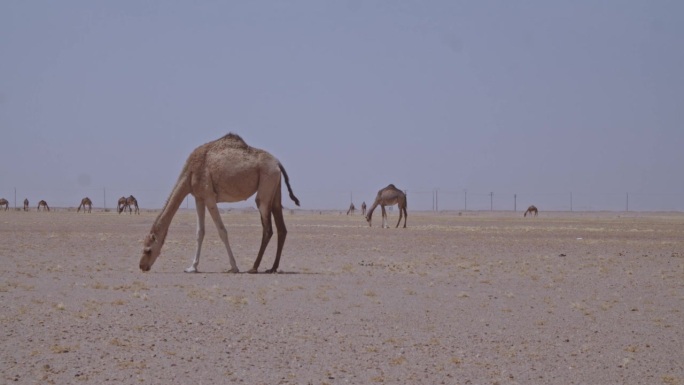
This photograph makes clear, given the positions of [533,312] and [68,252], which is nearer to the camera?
[533,312]

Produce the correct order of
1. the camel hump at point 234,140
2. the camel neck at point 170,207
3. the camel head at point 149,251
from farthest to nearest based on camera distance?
the camel hump at point 234,140 → the camel neck at point 170,207 → the camel head at point 149,251

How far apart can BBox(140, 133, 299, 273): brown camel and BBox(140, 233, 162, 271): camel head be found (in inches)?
0.9

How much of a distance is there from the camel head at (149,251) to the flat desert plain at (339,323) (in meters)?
0.31

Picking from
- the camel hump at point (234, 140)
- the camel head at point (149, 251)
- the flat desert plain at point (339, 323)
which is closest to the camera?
the flat desert plain at point (339, 323)

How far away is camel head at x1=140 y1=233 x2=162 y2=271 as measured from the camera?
18031 mm

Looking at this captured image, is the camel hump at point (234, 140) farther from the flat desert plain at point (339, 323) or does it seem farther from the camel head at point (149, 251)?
the flat desert plain at point (339, 323)

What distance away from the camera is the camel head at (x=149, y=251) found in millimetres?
18031

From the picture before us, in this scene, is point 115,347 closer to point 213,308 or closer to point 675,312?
point 213,308

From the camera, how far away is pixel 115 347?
9.36 metres

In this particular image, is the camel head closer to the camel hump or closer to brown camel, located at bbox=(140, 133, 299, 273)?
brown camel, located at bbox=(140, 133, 299, 273)

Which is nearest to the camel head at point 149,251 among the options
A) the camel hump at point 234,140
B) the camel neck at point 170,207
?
the camel neck at point 170,207

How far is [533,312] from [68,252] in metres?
14.9

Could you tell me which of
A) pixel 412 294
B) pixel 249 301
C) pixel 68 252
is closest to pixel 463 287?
pixel 412 294

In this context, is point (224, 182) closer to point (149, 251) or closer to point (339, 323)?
point (149, 251)
